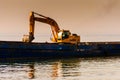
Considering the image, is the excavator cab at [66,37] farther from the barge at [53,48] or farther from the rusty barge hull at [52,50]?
the rusty barge hull at [52,50]

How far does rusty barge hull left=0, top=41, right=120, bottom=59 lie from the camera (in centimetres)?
5831

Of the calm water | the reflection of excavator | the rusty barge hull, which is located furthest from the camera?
the reflection of excavator

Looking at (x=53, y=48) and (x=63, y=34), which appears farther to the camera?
(x=63, y=34)

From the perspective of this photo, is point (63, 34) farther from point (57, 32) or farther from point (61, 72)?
point (61, 72)

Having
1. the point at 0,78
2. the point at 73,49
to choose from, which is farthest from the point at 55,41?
the point at 0,78

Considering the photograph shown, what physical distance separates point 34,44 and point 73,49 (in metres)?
7.21

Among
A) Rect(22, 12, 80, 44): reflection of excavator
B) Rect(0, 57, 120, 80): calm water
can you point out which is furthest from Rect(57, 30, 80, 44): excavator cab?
Rect(0, 57, 120, 80): calm water

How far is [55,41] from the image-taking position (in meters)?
69.7

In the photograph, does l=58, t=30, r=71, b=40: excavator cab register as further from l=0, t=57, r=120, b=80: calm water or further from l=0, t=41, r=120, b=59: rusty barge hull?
l=0, t=57, r=120, b=80: calm water

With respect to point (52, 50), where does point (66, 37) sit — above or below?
above

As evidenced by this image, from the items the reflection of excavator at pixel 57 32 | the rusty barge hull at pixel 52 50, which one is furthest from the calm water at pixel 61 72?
the reflection of excavator at pixel 57 32

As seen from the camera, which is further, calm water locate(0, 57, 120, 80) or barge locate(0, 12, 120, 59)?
barge locate(0, 12, 120, 59)

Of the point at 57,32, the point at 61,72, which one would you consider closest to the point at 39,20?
the point at 57,32

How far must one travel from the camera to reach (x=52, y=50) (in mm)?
62594
